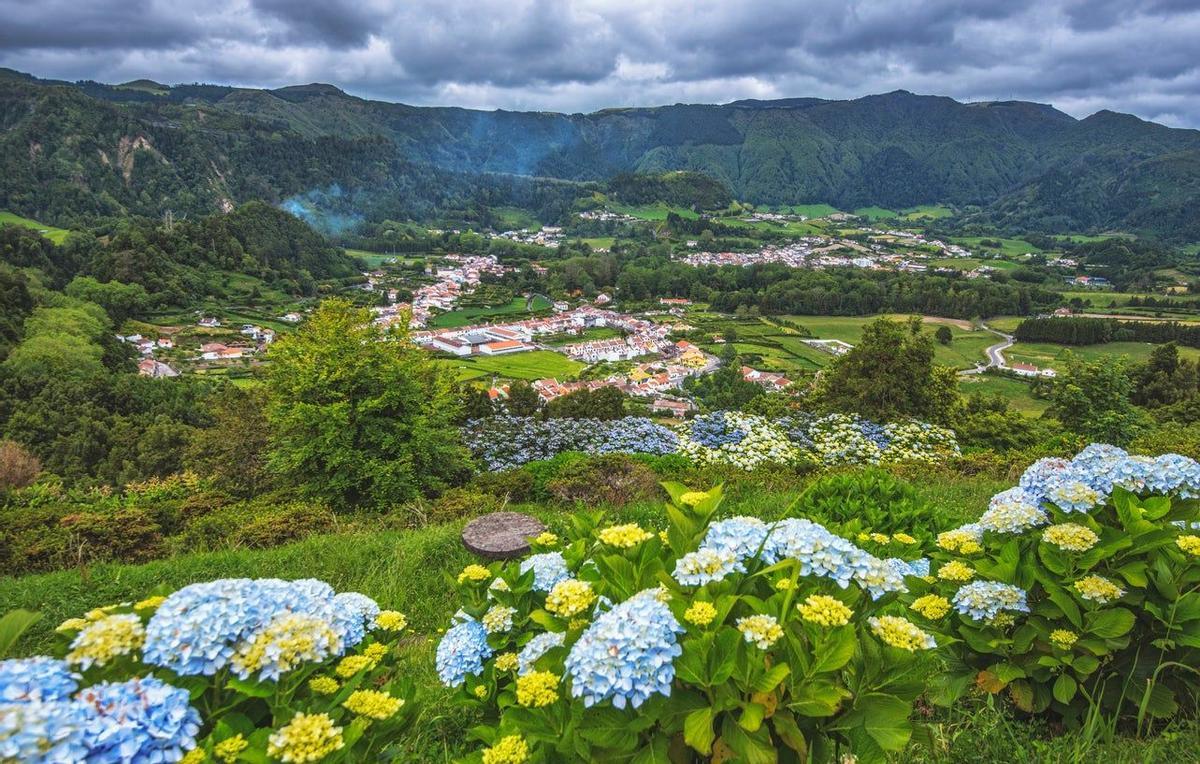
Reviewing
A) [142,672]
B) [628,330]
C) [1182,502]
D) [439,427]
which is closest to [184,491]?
[439,427]

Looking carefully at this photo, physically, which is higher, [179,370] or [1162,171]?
[1162,171]

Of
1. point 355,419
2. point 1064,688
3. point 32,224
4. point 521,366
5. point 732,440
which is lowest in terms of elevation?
point 521,366

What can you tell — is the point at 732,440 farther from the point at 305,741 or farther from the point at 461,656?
the point at 305,741

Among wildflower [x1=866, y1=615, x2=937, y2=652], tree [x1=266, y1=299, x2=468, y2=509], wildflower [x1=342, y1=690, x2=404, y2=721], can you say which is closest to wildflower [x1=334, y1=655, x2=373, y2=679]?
wildflower [x1=342, y1=690, x2=404, y2=721]

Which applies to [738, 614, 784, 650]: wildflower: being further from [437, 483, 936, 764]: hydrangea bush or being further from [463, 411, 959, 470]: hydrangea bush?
[463, 411, 959, 470]: hydrangea bush

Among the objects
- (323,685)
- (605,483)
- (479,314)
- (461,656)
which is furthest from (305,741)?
(479,314)

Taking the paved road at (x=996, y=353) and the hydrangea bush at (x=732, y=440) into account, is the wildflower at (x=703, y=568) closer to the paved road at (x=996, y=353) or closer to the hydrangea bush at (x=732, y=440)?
the hydrangea bush at (x=732, y=440)

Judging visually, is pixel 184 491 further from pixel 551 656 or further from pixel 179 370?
pixel 179 370
